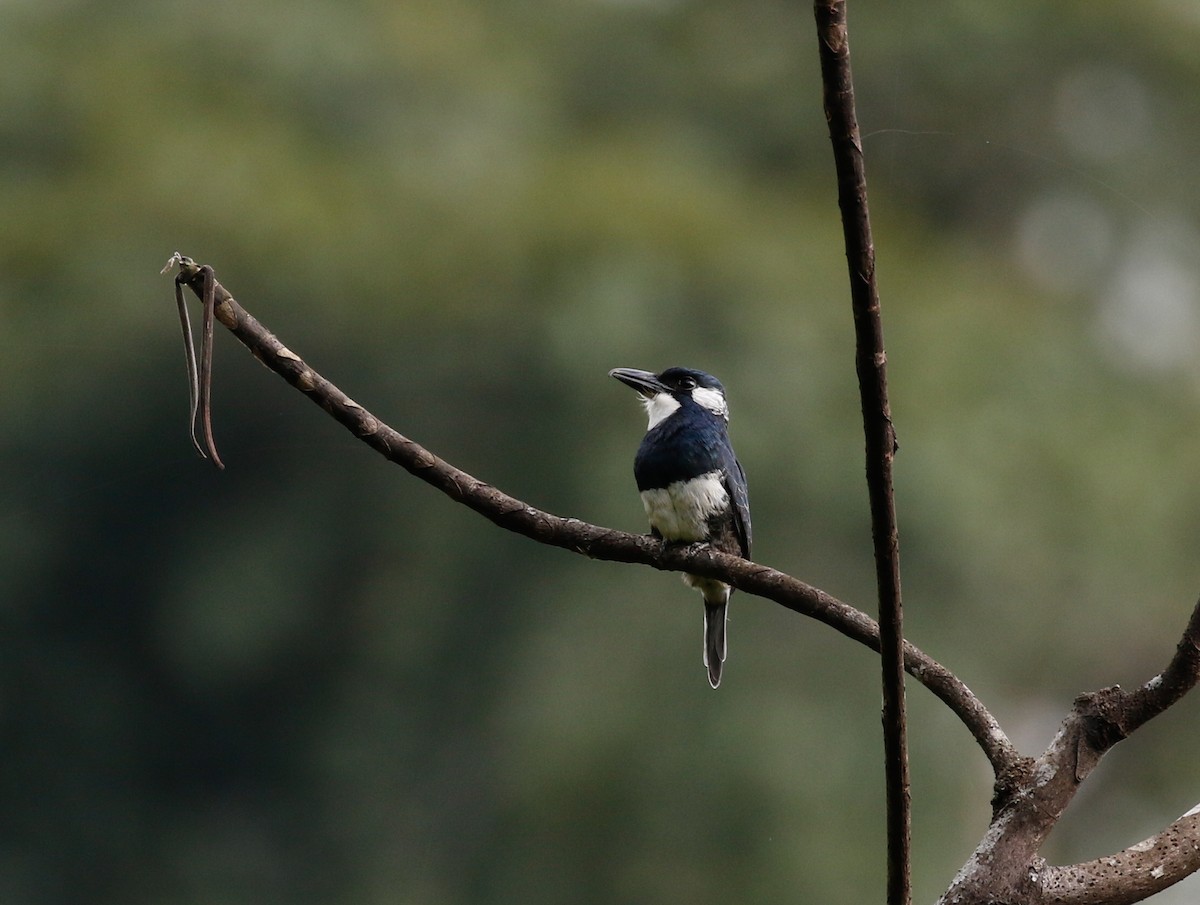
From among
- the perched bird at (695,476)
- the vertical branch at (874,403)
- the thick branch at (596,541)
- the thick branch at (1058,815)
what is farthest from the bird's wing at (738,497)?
the vertical branch at (874,403)

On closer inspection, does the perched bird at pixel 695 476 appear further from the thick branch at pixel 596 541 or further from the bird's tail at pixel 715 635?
the thick branch at pixel 596 541

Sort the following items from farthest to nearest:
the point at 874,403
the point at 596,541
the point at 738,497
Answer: the point at 738,497 < the point at 596,541 < the point at 874,403

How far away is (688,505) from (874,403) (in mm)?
1693

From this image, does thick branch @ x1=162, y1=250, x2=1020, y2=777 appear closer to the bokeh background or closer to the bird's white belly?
the bird's white belly

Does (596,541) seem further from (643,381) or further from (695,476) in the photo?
(643,381)

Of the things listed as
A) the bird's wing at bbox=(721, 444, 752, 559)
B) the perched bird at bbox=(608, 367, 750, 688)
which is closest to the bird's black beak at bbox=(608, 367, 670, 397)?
the perched bird at bbox=(608, 367, 750, 688)

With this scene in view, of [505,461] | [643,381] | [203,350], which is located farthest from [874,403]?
[505,461]

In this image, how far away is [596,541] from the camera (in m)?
2.03

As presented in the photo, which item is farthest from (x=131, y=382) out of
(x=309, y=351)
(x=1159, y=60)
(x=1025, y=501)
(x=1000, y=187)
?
(x=1159, y=60)

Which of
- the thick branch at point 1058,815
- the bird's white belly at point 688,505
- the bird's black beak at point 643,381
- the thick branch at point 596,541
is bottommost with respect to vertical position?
the thick branch at point 1058,815

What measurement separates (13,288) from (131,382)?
1.37 m

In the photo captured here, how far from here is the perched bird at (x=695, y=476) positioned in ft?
10.6

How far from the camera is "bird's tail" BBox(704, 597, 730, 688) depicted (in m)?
3.44

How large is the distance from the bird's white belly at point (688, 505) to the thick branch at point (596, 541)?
118 centimetres
